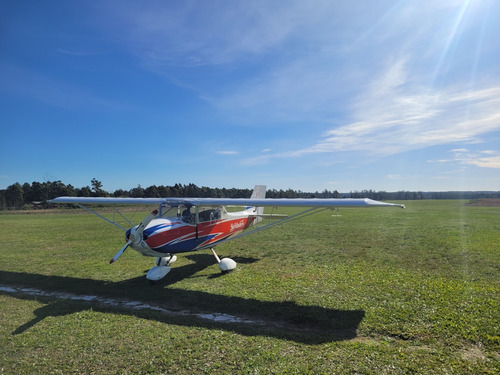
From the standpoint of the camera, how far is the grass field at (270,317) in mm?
3900

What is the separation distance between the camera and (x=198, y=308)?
19.4 feet

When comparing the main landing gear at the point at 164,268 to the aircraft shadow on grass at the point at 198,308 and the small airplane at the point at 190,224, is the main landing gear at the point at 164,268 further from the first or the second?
the aircraft shadow on grass at the point at 198,308

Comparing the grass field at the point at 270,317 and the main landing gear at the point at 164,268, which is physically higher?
the main landing gear at the point at 164,268

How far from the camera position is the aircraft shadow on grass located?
4793mm

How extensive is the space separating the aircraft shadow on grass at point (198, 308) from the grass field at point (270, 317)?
0.12 feet

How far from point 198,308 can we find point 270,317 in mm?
1612

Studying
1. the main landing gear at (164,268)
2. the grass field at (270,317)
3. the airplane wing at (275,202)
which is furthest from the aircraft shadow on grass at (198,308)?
the airplane wing at (275,202)

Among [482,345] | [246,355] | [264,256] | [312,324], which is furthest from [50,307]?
[482,345]

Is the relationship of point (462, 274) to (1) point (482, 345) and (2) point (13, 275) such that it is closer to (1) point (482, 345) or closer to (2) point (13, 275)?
(1) point (482, 345)

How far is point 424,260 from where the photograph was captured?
9.61m

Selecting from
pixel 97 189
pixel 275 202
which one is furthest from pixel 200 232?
pixel 97 189

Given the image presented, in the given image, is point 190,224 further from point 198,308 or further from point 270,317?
point 270,317

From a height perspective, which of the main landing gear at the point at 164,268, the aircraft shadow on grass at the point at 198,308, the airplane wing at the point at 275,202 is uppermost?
the airplane wing at the point at 275,202

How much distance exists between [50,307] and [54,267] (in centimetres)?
433
